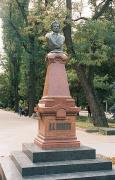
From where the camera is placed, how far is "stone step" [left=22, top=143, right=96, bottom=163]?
10828 millimetres

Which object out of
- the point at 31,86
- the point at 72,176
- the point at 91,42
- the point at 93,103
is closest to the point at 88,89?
the point at 93,103

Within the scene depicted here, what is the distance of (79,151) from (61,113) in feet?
3.91

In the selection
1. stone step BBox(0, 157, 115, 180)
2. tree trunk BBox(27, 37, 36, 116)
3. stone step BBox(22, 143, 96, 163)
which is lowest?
tree trunk BBox(27, 37, 36, 116)

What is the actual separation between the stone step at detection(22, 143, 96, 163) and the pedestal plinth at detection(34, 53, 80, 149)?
0.35m

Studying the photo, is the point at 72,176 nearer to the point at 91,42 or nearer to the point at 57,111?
the point at 57,111

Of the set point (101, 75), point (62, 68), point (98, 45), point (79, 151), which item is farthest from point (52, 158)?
point (101, 75)

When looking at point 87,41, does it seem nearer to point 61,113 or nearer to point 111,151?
point 111,151

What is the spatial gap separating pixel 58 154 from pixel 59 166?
577 millimetres

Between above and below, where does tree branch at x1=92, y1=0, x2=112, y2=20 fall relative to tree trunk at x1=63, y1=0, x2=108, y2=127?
above

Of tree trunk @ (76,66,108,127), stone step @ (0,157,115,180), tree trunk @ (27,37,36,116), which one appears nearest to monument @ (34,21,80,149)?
stone step @ (0,157,115,180)

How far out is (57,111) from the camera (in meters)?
11.6

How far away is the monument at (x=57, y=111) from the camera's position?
38.0 feet

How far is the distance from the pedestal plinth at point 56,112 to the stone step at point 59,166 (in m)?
0.82

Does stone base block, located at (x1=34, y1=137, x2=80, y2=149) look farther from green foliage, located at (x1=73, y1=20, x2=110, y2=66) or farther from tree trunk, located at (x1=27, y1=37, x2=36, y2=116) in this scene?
tree trunk, located at (x1=27, y1=37, x2=36, y2=116)
